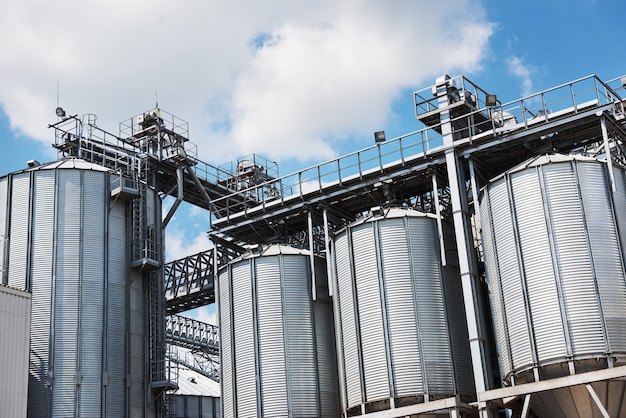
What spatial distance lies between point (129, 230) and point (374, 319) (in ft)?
56.9

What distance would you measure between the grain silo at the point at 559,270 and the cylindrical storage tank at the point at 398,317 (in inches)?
106

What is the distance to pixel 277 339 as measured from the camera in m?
44.5

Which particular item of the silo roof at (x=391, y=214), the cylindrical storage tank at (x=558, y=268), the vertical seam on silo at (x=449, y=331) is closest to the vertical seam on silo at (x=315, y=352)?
the silo roof at (x=391, y=214)

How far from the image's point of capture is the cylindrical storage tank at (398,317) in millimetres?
40062

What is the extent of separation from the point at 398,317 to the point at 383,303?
100cm

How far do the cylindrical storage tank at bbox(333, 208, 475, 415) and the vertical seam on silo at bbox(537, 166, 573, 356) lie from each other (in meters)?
6.47

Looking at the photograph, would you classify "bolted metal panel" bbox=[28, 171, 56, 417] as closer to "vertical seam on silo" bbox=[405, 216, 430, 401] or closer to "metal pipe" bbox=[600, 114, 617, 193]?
"vertical seam on silo" bbox=[405, 216, 430, 401]

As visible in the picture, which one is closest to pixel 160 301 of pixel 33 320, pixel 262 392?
pixel 33 320

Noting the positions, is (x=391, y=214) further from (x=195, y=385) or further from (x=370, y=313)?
(x=195, y=385)

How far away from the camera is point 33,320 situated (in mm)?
47344

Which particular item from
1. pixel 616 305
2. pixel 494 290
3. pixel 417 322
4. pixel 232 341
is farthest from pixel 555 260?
pixel 232 341

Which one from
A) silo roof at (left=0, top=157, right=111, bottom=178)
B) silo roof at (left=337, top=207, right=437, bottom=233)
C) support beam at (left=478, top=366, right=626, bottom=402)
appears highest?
silo roof at (left=0, top=157, right=111, bottom=178)

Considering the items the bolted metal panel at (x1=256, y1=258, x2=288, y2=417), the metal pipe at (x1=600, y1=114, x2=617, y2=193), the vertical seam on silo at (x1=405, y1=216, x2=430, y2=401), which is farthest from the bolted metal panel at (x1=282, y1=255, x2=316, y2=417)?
the metal pipe at (x1=600, y1=114, x2=617, y2=193)

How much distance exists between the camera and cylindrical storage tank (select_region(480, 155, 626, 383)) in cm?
3528
